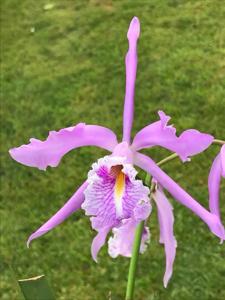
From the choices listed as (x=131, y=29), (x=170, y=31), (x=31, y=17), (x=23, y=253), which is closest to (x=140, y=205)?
(x=131, y=29)

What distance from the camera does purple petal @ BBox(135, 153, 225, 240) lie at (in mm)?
1061

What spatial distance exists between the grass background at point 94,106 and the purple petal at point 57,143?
127 centimetres

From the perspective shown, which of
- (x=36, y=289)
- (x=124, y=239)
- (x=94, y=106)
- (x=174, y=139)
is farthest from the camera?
(x=94, y=106)

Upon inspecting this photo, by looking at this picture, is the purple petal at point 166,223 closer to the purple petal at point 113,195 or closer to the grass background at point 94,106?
the purple petal at point 113,195

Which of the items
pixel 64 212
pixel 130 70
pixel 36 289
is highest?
pixel 130 70

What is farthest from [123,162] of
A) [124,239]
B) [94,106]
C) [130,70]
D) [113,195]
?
[94,106]

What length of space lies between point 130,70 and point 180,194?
0.24 m

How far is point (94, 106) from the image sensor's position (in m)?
3.42

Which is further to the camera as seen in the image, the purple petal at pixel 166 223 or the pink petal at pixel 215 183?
the purple petal at pixel 166 223

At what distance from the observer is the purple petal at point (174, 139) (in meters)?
1.04

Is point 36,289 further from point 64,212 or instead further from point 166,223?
point 166,223

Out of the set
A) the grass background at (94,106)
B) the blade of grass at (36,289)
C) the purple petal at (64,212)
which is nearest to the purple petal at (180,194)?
the purple petal at (64,212)

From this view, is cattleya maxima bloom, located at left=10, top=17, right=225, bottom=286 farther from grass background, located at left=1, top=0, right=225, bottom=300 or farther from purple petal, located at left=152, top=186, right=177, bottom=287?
grass background, located at left=1, top=0, right=225, bottom=300

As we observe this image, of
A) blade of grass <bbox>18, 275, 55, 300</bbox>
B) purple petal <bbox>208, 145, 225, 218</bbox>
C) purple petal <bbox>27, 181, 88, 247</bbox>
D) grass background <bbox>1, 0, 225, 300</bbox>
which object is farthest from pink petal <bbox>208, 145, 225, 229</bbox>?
grass background <bbox>1, 0, 225, 300</bbox>
